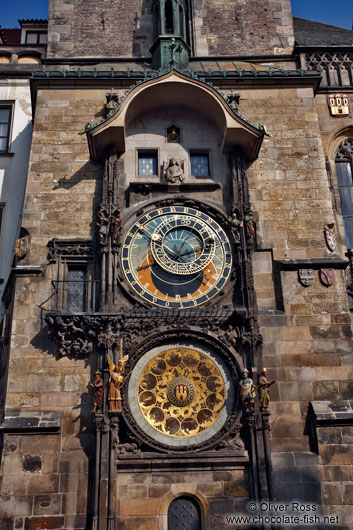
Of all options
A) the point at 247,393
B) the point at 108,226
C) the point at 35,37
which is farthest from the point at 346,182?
the point at 35,37

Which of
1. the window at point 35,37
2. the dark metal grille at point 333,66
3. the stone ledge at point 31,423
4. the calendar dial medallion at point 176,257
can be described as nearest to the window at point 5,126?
the window at point 35,37

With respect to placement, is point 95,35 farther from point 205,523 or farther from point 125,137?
point 205,523

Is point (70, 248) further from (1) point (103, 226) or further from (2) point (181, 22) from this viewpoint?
(2) point (181, 22)

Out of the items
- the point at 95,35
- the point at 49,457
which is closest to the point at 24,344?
the point at 49,457

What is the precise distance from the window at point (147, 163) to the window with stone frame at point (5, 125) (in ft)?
13.3

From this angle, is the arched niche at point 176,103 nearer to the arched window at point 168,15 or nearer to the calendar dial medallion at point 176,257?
the calendar dial medallion at point 176,257

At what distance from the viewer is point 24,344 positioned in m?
13.1

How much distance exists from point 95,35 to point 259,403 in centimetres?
1097

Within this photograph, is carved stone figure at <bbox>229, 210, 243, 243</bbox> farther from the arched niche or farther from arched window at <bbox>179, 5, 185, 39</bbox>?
arched window at <bbox>179, 5, 185, 39</bbox>

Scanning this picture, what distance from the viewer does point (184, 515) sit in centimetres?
1212

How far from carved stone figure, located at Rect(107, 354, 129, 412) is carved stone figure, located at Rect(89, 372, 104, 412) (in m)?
0.16

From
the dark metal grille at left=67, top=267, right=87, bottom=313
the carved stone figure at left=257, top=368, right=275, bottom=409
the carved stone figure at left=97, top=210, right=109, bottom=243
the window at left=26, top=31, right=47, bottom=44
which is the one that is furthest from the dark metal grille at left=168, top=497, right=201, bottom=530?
the window at left=26, top=31, right=47, bottom=44

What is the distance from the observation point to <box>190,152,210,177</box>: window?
49.6ft

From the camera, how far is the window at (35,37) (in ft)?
68.4
